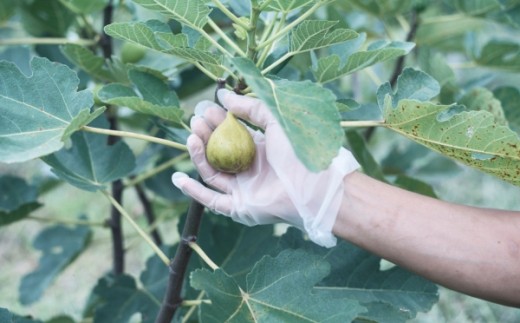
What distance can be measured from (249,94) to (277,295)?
1.13 feet

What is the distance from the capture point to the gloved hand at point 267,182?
123 centimetres

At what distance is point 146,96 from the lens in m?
1.33

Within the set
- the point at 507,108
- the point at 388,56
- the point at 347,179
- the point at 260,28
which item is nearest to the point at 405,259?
Answer: the point at 347,179

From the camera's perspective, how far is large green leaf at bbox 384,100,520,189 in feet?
3.74

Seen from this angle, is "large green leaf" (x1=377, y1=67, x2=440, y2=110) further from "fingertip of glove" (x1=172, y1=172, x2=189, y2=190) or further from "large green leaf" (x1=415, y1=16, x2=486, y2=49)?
"large green leaf" (x1=415, y1=16, x2=486, y2=49)

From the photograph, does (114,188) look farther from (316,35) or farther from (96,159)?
(316,35)

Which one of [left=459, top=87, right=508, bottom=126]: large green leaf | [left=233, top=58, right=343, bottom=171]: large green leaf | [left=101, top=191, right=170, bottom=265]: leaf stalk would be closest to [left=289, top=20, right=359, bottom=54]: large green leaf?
[left=233, top=58, right=343, bottom=171]: large green leaf

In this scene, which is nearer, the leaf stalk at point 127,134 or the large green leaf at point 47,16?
the leaf stalk at point 127,134

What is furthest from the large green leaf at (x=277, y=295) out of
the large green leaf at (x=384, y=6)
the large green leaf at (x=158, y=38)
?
the large green leaf at (x=384, y=6)

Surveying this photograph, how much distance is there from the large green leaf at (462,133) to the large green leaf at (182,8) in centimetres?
33

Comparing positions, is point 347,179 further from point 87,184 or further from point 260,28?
point 260,28

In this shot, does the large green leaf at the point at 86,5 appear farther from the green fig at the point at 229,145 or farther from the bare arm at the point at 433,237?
the bare arm at the point at 433,237

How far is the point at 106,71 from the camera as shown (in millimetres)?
1603

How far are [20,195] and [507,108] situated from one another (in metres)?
1.28
